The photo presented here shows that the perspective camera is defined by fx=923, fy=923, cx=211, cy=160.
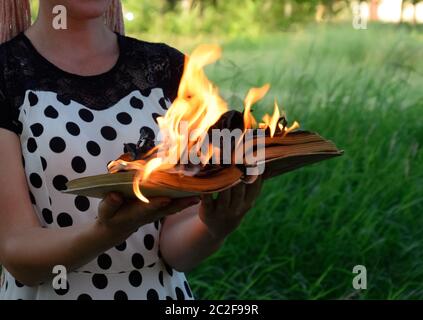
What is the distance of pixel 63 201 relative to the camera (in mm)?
2004

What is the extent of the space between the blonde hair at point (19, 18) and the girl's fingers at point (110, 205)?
696 mm

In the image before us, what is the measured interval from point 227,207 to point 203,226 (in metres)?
0.22

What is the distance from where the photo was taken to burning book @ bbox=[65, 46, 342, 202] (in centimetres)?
150

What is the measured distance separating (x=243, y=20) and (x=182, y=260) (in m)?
12.0

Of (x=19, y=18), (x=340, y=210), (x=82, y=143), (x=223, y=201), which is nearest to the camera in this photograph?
(x=223, y=201)

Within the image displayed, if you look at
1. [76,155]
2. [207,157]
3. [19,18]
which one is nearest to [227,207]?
[207,157]

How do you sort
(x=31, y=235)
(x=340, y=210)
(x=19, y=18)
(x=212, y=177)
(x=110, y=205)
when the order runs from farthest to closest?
(x=340, y=210), (x=19, y=18), (x=31, y=235), (x=110, y=205), (x=212, y=177)

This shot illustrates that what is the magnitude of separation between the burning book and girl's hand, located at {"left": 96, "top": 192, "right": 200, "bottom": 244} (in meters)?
0.03

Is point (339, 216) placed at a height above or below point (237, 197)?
below

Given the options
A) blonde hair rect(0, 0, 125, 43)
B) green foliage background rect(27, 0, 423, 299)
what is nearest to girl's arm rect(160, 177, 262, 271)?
blonde hair rect(0, 0, 125, 43)

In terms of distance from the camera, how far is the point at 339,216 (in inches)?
165

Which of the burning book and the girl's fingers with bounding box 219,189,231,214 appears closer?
the burning book

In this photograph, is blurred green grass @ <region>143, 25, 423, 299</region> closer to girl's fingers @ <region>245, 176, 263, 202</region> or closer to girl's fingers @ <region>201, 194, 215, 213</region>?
girl's fingers @ <region>201, 194, 215, 213</region>

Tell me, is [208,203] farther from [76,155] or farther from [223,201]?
[76,155]
